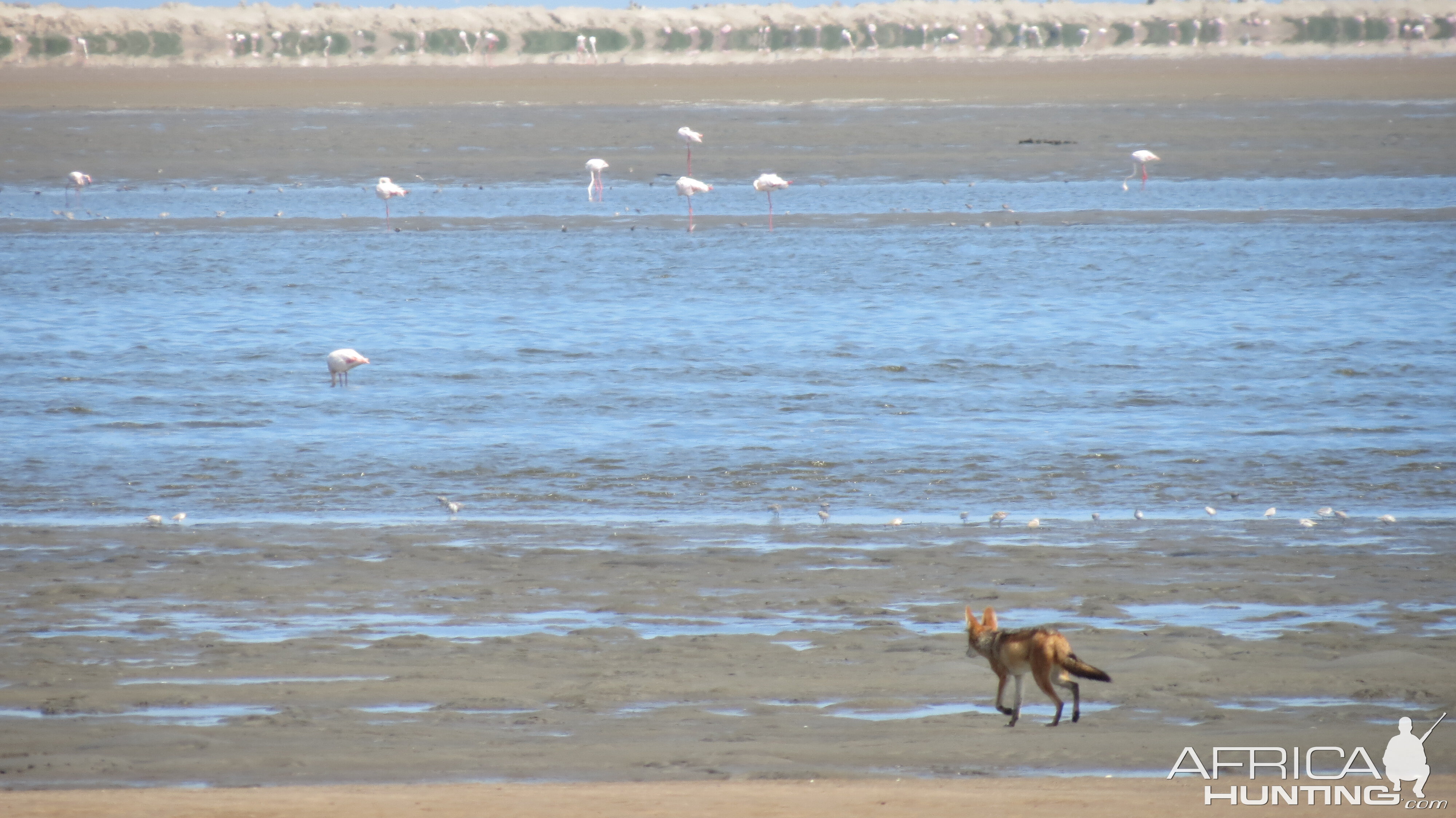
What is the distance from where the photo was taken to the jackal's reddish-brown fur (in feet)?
17.4

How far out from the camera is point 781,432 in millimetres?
11227

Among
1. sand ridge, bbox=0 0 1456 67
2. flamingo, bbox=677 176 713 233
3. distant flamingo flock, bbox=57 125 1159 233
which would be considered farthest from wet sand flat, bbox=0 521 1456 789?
sand ridge, bbox=0 0 1456 67

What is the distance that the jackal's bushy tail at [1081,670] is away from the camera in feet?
16.8

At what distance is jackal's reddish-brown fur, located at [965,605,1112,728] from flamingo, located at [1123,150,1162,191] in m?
21.5

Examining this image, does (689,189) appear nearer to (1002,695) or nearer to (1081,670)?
(1002,695)

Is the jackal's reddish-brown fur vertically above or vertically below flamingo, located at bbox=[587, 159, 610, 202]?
below

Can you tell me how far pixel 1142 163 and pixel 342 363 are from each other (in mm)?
17618

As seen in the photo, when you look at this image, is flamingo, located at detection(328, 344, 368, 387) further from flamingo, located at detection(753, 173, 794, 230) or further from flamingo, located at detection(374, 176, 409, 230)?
flamingo, located at detection(753, 173, 794, 230)

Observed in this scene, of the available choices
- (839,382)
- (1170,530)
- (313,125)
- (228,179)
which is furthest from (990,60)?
(1170,530)

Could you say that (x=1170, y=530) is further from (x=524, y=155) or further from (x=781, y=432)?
(x=524, y=155)

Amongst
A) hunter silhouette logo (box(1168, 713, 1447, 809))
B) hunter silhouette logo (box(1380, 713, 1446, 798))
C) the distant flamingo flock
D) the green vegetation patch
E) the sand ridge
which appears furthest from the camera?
the green vegetation patch

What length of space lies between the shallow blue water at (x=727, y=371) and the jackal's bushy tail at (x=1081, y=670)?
12.4 ft

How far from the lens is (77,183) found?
25.9 meters

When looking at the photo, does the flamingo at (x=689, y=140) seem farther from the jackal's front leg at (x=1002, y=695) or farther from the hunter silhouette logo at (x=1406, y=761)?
the hunter silhouette logo at (x=1406, y=761)
